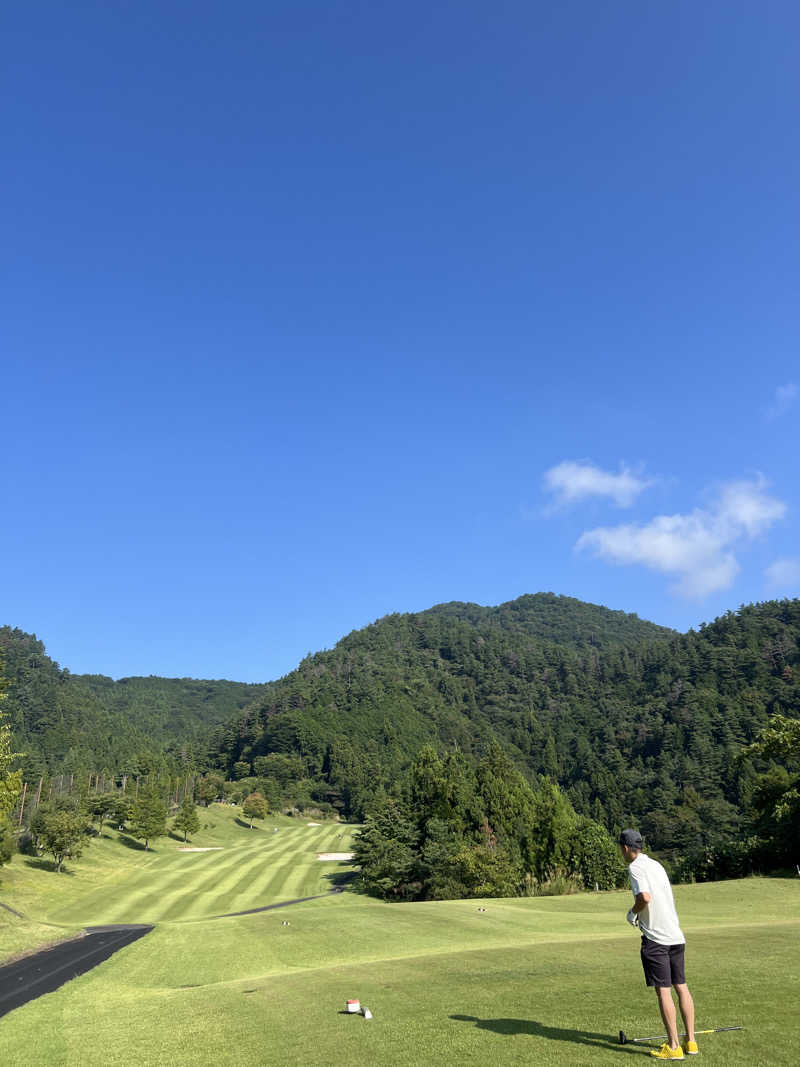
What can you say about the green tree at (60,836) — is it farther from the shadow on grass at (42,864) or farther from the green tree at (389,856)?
the green tree at (389,856)

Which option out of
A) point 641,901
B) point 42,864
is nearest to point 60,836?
point 42,864

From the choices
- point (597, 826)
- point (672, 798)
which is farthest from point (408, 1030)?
point (672, 798)

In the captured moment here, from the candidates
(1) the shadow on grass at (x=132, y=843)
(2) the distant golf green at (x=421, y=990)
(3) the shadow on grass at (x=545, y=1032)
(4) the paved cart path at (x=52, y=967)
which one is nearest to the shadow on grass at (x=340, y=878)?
(1) the shadow on grass at (x=132, y=843)

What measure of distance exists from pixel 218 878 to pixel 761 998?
75016 mm

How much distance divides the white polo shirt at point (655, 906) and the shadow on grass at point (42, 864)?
72.5m

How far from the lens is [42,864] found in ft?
219

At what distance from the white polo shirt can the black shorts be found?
0.26 ft

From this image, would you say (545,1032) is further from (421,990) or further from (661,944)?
(421,990)

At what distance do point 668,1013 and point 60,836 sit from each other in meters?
70.2

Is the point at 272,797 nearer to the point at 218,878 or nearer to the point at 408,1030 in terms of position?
the point at 218,878

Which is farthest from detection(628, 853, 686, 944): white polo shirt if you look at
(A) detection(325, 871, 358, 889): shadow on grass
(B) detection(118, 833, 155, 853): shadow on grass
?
(B) detection(118, 833, 155, 853): shadow on grass

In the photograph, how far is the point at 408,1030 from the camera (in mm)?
10102

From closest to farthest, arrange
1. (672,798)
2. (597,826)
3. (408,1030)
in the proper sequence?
(408,1030), (597,826), (672,798)

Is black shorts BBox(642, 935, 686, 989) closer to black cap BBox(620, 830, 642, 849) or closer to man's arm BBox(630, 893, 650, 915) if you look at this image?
man's arm BBox(630, 893, 650, 915)
